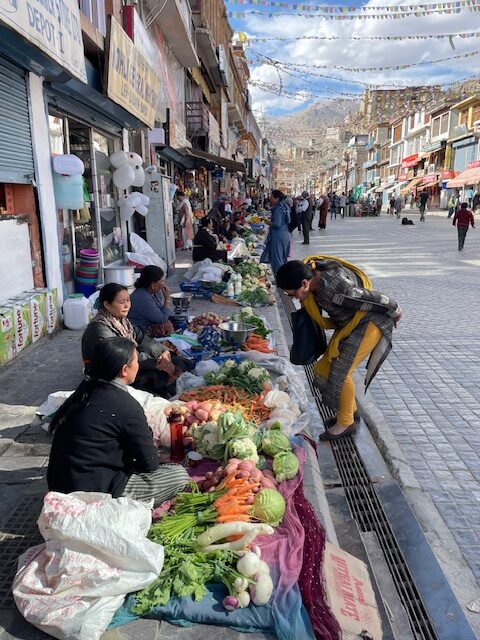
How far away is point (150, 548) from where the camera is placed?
2338 millimetres

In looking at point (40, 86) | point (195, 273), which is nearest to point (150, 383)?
point (40, 86)

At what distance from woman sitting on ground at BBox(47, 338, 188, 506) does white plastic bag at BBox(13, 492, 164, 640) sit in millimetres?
272

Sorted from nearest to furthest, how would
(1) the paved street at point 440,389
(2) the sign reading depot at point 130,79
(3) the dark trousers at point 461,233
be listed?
(1) the paved street at point 440,389
(2) the sign reading depot at point 130,79
(3) the dark trousers at point 461,233

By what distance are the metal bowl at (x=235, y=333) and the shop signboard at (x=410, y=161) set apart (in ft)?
194

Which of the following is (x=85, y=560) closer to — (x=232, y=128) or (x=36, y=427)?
(x=36, y=427)

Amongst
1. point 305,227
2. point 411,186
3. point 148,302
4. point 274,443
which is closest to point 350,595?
point 274,443

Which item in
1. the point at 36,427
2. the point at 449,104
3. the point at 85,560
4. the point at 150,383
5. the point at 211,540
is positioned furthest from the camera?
the point at 449,104

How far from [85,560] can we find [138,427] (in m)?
0.70

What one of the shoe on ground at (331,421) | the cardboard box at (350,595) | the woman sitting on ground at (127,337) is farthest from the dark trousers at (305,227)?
the cardboard box at (350,595)

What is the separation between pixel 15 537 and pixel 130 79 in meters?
8.68

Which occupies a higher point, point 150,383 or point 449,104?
point 449,104

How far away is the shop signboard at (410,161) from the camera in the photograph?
58.7 m

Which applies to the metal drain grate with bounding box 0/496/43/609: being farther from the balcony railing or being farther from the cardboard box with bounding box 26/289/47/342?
the balcony railing

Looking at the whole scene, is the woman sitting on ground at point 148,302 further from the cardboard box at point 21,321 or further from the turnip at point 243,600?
the turnip at point 243,600
